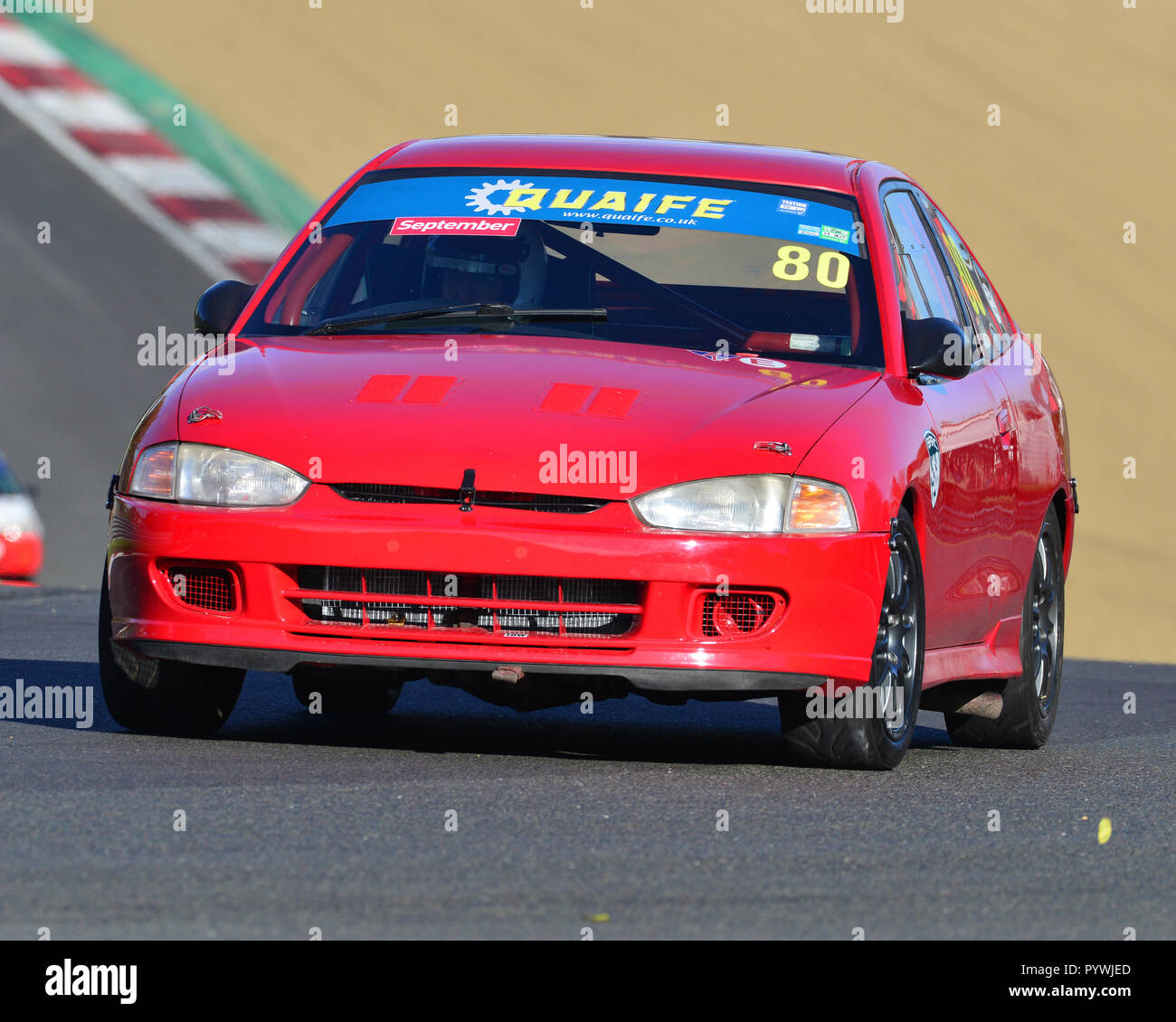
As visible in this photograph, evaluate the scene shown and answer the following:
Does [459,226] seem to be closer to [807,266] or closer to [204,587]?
[807,266]

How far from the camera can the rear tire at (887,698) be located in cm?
671

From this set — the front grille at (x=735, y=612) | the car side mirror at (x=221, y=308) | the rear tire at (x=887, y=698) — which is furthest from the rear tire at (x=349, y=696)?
the front grille at (x=735, y=612)

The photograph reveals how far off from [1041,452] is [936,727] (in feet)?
4.44

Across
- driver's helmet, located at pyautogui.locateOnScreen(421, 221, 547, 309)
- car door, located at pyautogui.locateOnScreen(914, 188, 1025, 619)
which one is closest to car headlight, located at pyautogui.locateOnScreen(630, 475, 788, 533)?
driver's helmet, located at pyautogui.locateOnScreen(421, 221, 547, 309)

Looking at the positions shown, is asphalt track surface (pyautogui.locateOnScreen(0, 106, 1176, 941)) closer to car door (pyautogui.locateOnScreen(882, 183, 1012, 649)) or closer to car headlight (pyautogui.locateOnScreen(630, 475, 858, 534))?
car door (pyautogui.locateOnScreen(882, 183, 1012, 649))

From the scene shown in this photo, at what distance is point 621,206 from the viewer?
300 inches

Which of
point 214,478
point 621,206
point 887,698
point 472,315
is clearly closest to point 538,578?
point 214,478

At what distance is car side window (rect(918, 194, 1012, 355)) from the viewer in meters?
8.59

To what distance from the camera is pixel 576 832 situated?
18.4ft

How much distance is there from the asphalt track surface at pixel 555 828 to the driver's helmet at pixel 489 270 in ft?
4.20

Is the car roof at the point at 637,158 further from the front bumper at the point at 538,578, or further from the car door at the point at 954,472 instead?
the front bumper at the point at 538,578

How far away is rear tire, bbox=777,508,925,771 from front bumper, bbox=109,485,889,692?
17cm
